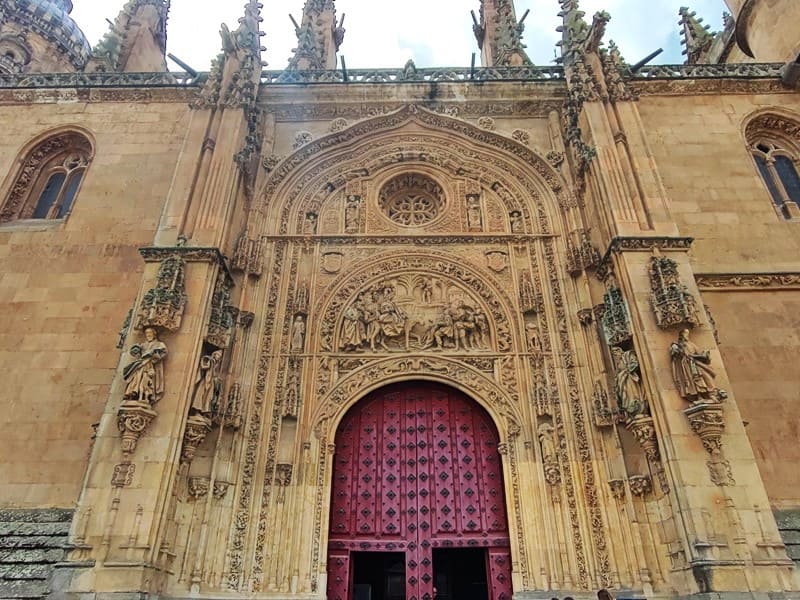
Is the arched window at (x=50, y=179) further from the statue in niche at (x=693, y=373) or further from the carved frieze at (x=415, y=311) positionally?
the statue in niche at (x=693, y=373)

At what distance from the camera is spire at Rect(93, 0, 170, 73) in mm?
15713

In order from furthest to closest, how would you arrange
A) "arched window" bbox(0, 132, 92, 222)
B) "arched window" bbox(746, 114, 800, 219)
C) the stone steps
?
"arched window" bbox(0, 132, 92, 222) → "arched window" bbox(746, 114, 800, 219) → the stone steps

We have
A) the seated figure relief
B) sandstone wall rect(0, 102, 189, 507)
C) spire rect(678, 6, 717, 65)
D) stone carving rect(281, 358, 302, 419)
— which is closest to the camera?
sandstone wall rect(0, 102, 189, 507)

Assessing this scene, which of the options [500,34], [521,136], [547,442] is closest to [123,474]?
[547,442]

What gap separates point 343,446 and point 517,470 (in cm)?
303

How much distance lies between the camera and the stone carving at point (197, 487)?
316 inches

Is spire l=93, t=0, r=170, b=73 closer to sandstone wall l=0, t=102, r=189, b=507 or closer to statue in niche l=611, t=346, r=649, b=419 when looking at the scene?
sandstone wall l=0, t=102, r=189, b=507

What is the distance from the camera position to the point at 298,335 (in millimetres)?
9836

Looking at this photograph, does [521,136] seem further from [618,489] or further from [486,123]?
[618,489]

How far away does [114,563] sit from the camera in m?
6.67

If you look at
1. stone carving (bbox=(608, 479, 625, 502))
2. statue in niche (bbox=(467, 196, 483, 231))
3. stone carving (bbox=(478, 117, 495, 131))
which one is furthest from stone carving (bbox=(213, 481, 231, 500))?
stone carving (bbox=(478, 117, 495, 131))

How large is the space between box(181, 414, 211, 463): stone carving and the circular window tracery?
5918 millimetres

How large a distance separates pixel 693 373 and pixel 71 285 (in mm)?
10952

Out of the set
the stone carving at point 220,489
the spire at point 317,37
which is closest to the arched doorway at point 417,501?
the stone carving at point 220,489
